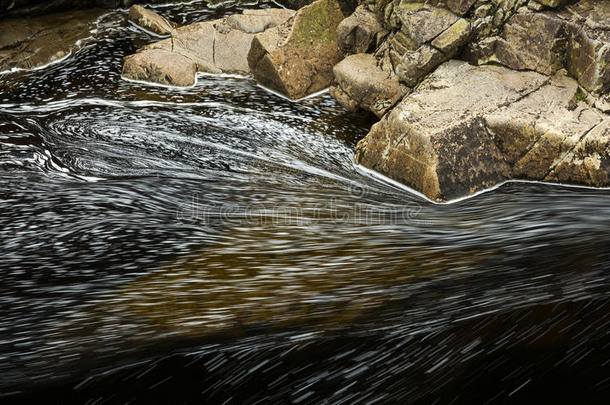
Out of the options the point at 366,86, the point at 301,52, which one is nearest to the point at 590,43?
the point at 366,86

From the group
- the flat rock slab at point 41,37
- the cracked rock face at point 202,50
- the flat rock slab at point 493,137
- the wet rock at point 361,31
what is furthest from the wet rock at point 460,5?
the flat rock slab at point 41,37

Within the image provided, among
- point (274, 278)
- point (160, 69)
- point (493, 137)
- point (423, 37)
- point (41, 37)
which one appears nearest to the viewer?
point (274, 278)

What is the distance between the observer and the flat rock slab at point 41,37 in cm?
904

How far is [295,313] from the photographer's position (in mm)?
3635

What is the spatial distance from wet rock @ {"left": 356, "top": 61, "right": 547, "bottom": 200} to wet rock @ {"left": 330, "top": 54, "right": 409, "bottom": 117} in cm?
81

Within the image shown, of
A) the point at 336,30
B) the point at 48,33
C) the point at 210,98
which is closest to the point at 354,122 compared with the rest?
the point at 336,30

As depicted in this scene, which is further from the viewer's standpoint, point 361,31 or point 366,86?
point 361,31

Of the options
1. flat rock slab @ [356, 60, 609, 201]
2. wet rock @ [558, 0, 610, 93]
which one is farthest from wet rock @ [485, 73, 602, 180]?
wet rock @ [558, 0, 610, 93]

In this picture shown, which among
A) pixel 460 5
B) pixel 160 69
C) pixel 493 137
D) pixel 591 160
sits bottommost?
pixel 591 160

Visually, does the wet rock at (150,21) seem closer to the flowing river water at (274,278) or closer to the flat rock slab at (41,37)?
the flat rock slab at (41,37)

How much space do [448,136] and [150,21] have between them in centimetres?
626

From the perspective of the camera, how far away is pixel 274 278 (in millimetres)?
4074

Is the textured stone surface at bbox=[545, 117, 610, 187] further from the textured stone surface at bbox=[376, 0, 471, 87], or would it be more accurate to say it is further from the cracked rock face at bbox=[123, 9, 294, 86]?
the cracked rock face at bbox=[123, 9, 294, 86]

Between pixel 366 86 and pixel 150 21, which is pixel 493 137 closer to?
pixel 366 86
